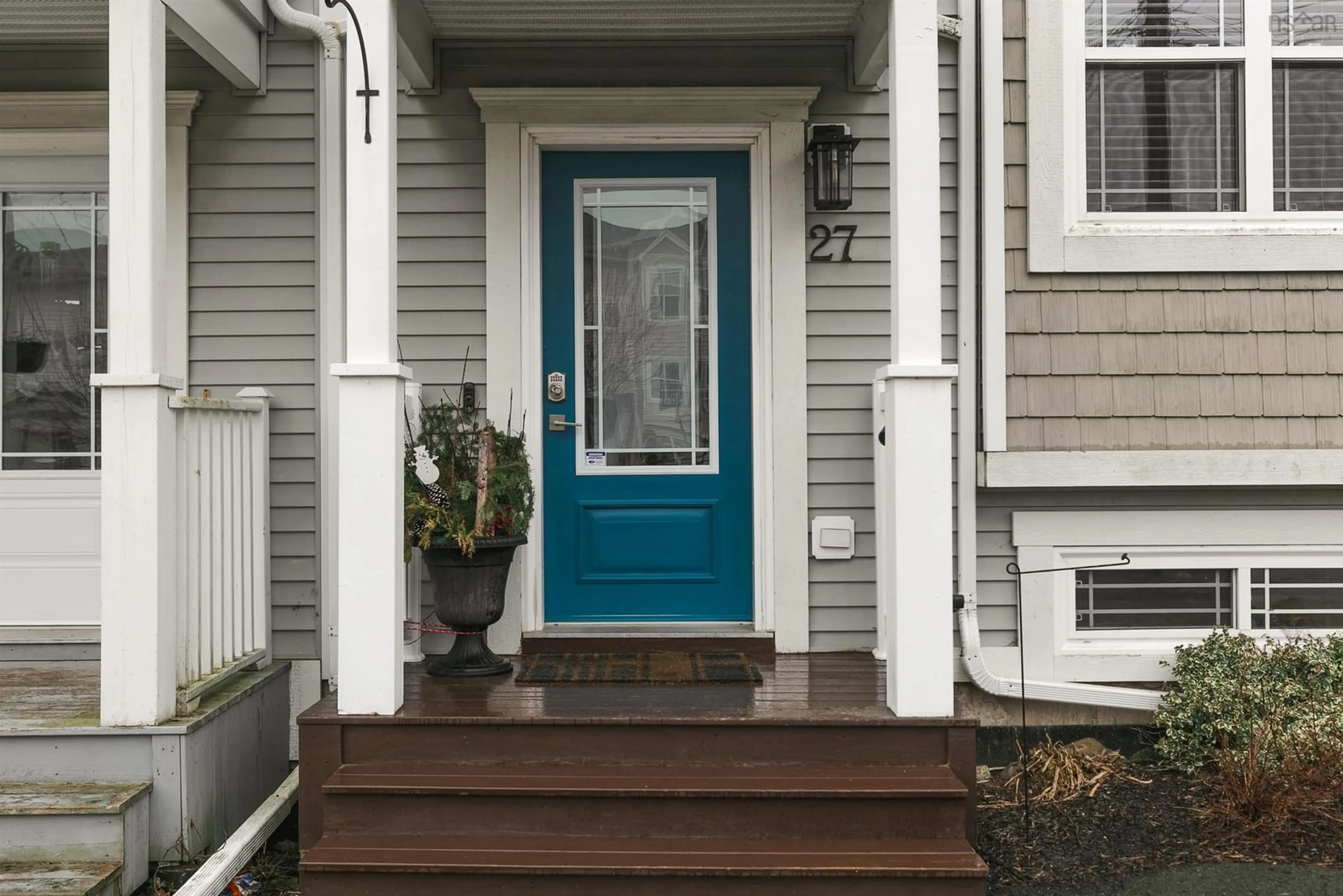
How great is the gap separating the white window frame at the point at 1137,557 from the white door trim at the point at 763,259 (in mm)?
893

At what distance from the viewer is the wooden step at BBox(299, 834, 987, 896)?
292 centimetres

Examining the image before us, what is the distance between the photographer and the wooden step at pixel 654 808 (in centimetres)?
309

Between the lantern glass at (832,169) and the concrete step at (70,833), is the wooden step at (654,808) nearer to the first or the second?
the concrete step at (70,833)

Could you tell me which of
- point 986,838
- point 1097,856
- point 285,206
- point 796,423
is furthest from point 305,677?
point 1097,856

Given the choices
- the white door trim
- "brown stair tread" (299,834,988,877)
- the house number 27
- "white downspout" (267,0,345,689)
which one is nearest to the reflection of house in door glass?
the white door trim

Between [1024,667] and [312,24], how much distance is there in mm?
3577

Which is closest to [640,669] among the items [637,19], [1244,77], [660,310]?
[660,310]

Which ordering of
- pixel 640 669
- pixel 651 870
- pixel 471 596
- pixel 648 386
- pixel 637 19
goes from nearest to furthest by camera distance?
pixel 651 870
pixel 471 596
pixel 640 669
pixel 637 19
pixel 648 386

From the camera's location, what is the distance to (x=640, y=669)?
3857 mm

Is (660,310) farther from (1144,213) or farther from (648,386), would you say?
(1144,213)

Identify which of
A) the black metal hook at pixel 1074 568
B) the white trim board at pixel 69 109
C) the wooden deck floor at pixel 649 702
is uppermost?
the white trim board at pixel 69 109

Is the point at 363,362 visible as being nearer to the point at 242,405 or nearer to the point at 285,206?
the point at 242,405

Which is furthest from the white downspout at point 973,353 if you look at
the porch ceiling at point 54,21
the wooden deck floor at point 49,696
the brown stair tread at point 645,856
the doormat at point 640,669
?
the porch ceiling at point 54,21

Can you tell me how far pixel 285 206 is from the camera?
14.0 feet
